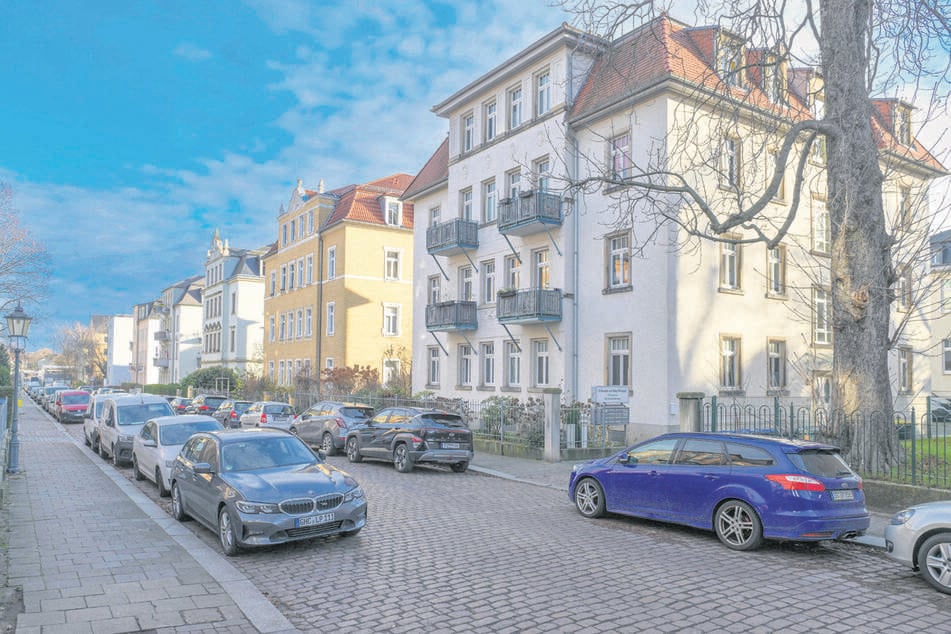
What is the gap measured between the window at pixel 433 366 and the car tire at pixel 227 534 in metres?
24.0

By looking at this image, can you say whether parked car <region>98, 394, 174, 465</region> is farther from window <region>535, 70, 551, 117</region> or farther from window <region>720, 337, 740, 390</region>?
window <region>720, 337, 740, 390</region>

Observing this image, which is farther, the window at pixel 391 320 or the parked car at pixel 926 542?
the window at pixel 391 320

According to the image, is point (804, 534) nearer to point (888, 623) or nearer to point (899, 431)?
point (888, 623)

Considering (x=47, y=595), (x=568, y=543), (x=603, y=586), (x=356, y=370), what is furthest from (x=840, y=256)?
(x=356, y=370)

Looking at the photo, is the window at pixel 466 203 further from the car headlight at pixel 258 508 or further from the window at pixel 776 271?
the car headlight at pixel 258 508

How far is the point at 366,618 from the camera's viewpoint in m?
6.32

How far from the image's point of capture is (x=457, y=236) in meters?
29.6

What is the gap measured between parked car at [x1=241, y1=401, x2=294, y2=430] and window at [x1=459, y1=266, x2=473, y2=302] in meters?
8.93

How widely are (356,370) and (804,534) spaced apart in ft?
104

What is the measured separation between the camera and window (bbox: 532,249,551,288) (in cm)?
2644

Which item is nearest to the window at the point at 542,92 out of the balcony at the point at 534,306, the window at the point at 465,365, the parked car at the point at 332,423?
the balcony at the point at 534,306

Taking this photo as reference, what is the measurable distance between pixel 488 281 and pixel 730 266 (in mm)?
10052

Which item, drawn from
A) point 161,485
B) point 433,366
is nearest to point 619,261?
point 433,366

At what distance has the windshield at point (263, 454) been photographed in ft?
31.9
